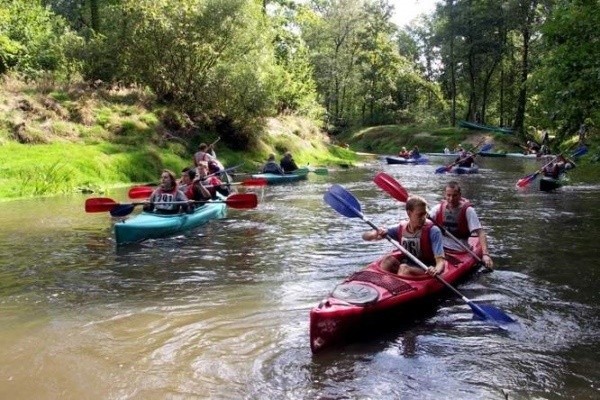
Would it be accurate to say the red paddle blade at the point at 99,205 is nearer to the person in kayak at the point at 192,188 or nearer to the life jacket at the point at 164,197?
the life jacket at the point at 164,197

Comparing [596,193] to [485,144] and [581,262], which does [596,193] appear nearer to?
[581,262]

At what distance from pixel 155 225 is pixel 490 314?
5.30 metres

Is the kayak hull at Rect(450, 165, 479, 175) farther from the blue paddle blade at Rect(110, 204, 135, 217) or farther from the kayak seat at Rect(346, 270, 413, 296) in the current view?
the kayak seat at Rect(346, 270, 413, 296)

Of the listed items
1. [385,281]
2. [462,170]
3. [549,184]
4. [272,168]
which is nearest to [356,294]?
[385,281]

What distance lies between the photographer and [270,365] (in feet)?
14.9

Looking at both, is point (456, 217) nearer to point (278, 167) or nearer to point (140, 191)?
point (140, 191)

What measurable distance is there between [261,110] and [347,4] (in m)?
25.7

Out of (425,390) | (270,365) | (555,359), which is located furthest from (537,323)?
(270,365)

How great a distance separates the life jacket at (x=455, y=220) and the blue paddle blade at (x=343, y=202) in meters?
1.26

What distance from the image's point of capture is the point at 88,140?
17.2 meters

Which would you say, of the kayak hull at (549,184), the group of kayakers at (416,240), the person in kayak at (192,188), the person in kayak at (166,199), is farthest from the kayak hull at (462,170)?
the group of kayakers at (416,240)

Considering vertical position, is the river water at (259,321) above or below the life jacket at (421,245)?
below

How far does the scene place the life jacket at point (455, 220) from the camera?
708 centimetres

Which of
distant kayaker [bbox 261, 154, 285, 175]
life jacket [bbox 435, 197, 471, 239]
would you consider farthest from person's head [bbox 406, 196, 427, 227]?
distant kayaker [bbox 261, 154, 285, 175]
